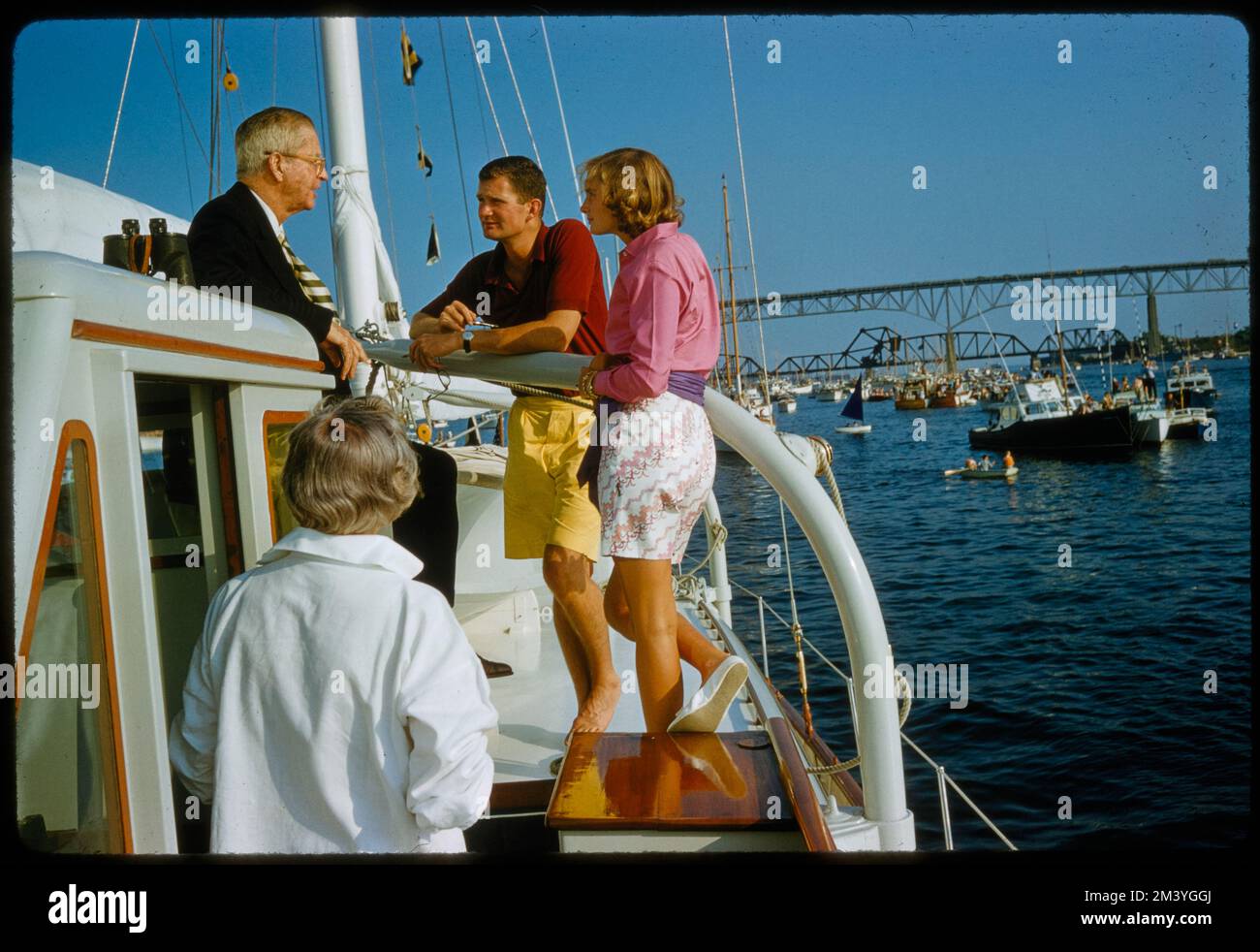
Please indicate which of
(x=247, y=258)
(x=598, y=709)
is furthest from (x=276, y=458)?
(x=598, y=709)

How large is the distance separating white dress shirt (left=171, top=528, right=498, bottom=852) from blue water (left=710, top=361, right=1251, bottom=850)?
4.00 m

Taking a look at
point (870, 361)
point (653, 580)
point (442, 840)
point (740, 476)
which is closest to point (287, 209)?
point (653, 580)

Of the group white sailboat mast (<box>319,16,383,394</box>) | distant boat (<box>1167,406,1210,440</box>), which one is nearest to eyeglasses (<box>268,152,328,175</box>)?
white sailboat mast (<box>319,16,383,394</box>)

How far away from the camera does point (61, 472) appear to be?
69.5 inches

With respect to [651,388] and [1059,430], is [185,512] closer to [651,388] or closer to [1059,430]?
[651,388]

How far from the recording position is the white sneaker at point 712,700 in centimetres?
276

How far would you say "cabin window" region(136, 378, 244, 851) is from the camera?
7.48 feet

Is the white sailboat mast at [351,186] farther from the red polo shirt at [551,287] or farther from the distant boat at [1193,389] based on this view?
the distant boat at [1193,389]

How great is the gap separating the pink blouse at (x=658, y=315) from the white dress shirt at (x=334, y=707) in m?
0.93

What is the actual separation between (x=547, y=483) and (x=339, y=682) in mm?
1531

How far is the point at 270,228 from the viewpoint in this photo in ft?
9.46

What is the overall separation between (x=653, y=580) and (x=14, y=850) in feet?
4.90

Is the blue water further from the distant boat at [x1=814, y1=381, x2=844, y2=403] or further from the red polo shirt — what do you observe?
the distant boat at [x1=814, y1=381, x2=844, y2=403]

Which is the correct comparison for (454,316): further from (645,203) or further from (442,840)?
(442,840)
